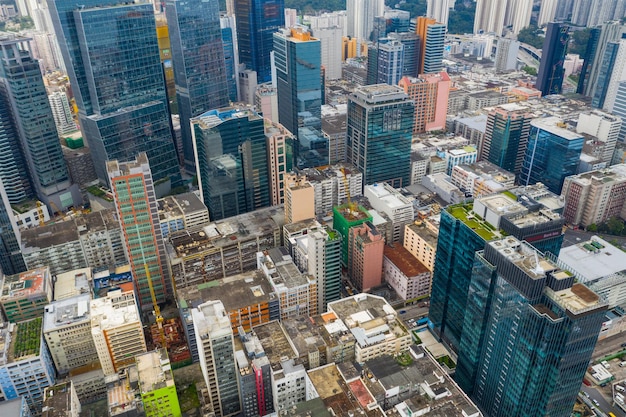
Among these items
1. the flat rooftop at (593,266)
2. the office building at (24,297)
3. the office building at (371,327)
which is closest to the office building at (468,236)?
the office building at (371,327)

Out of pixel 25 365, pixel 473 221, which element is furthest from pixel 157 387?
pixel 473 221

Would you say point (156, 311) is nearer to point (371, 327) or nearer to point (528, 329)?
point (371, 327)

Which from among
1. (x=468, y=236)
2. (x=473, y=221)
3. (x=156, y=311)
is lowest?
(x=156, y=311)

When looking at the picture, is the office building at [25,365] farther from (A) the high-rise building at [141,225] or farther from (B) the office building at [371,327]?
(B) the office building at [371,327]

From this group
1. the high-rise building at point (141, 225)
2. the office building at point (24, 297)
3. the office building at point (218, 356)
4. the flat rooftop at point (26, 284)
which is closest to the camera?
the office building at point (218, 356)

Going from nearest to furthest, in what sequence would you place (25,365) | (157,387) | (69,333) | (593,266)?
1. (157,387)
2. (25,365)
3. (69,333)
4. (593,266)

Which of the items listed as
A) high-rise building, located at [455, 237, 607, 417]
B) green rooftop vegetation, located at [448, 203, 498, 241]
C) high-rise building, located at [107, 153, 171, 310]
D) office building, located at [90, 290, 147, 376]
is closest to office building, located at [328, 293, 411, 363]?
high-rise building, located at [455, 237, 607, 417]

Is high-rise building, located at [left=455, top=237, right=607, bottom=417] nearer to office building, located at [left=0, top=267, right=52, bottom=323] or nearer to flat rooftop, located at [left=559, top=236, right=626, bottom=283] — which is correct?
flat rooftop, located at [left=559, top=236, right=626, bottom=283]
